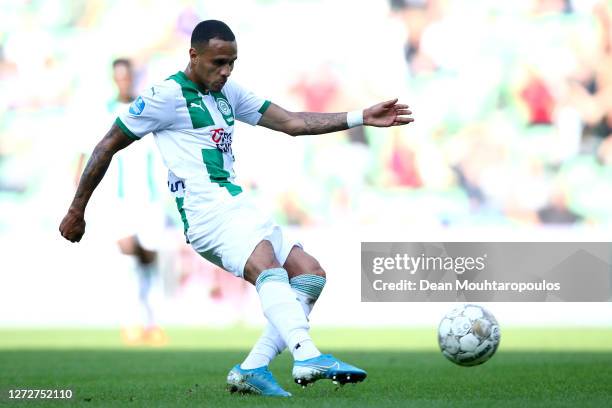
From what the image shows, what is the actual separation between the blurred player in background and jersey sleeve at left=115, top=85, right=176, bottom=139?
657 centimetres

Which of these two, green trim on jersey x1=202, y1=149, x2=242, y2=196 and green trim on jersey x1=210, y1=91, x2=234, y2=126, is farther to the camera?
green trim on jersey x1=210, y1=91, x2=234, y2=126

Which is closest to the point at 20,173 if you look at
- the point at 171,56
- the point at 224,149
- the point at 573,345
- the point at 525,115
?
the point at 171,56

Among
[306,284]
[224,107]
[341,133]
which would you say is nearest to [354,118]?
[224,107]

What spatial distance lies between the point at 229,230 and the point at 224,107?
0.71 meters

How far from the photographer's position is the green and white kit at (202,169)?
5602 mm

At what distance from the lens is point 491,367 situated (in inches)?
316

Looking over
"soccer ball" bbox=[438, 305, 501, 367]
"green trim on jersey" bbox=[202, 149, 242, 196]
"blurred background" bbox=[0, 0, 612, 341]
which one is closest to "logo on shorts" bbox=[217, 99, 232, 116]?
"green trim on jersey" bbox=[202, 149, 242, 196]

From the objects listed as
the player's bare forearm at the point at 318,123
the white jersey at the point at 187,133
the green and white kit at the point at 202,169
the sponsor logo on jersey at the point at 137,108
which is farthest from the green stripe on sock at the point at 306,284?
the sponsor logo on jersey at the point at 137,108

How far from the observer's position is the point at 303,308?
18.9 ft

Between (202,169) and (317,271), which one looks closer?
(202,169)

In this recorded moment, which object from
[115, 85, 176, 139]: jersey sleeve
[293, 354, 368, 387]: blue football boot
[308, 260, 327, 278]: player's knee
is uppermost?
[115, 85, 176, 139]: jersey sleeve

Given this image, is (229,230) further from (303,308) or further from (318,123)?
(318,123)

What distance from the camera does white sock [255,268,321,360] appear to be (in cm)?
539

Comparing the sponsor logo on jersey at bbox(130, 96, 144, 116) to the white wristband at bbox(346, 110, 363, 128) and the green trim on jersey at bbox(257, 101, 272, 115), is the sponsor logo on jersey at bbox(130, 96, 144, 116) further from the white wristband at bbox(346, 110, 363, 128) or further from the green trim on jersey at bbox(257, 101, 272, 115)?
the white wristband at bbox(346, 110, 363, 128)
